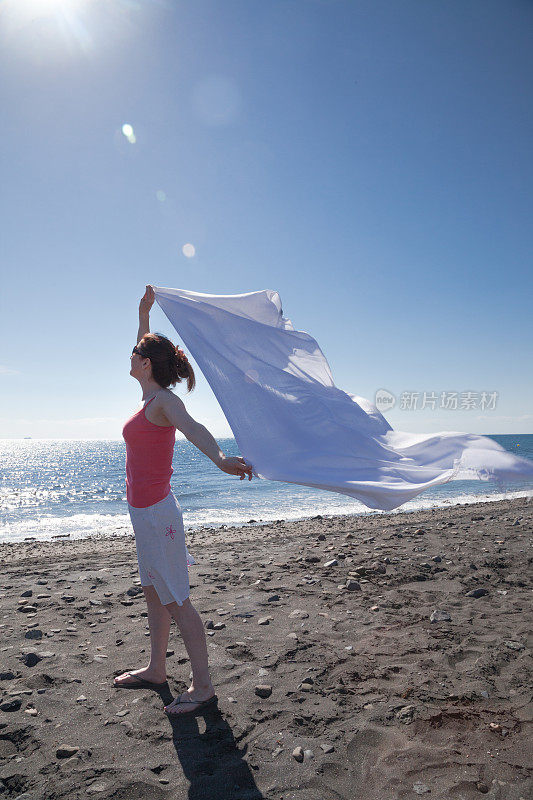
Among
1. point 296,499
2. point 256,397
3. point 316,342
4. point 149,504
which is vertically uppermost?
point 316,342

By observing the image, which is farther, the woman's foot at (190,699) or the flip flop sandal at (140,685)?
the flip flop sandal at (140,685)

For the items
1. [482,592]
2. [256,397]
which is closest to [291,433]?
[256,397]

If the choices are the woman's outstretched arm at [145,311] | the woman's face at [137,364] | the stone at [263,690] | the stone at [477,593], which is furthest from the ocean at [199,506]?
the woman's face at [137,364]

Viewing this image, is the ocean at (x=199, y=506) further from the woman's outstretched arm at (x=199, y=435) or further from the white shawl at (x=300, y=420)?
the woman's outstretched arm at (x=199, y=435)

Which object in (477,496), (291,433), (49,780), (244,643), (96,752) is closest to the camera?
(49,780)

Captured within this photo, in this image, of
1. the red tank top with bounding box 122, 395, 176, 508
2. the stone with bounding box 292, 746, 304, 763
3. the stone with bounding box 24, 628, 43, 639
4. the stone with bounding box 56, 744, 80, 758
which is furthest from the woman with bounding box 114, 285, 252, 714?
the stone with bounding box 24, 628, 43, 639

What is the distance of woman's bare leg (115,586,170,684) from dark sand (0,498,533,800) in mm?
134

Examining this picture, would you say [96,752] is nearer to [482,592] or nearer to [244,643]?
[244,643]

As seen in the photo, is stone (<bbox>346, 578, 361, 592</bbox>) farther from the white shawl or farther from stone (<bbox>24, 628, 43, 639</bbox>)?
stone (<bbox>24, 628, 43, 639</bbox>)

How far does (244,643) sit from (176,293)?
11.7 ft

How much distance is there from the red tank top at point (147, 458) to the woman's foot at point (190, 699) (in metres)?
1.54

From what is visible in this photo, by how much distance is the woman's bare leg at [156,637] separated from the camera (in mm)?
3682

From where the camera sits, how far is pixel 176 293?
14.2ft

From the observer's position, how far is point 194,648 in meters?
3.45
